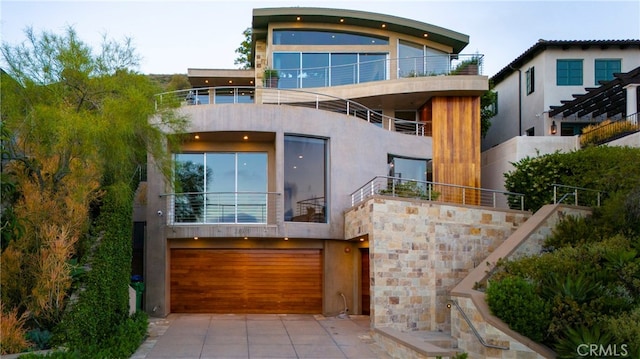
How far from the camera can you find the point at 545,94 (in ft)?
91.6

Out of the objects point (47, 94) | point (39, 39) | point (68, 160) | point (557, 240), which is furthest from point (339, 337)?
point (39, 39)

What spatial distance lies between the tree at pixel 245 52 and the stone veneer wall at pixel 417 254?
82.2 ft

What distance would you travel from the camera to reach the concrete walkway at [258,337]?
14.6 metres

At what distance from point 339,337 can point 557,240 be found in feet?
20.6

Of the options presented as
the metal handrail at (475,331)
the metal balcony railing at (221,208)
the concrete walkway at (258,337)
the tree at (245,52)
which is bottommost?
the concrete walkway at (258,337)

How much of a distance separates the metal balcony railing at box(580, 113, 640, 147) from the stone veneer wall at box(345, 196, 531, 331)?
7.35m

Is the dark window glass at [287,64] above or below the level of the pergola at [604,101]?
above

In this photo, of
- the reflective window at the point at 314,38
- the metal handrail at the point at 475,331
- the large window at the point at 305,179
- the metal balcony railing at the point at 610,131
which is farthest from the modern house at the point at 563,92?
the metal handrail at the point at 475,331

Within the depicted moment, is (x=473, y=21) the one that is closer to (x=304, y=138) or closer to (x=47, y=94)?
(x=304, y=138)

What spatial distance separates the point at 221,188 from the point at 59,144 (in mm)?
7102

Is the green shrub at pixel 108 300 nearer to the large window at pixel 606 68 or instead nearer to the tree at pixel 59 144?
the tree at pixel 59 144

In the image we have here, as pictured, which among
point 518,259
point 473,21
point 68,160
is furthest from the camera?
point 473,21

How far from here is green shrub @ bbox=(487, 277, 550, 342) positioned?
12938 millimetres

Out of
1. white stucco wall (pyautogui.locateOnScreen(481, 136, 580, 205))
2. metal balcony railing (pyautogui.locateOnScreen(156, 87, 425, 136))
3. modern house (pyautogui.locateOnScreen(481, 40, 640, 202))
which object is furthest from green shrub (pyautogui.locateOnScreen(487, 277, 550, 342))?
modern house (pyautogui.locateOnScreen(481, 40, 640, 202))
